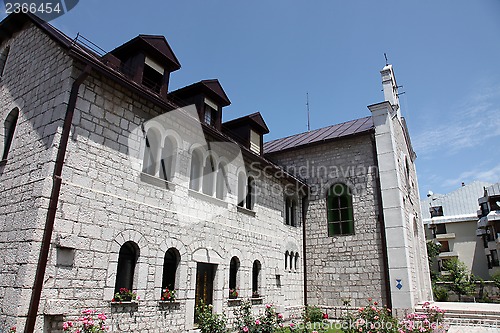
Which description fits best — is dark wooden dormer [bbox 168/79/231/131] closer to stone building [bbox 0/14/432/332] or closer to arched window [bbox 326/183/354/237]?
stone building [bbox 0/14/432/332]

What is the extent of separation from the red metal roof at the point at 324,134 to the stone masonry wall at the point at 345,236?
1.26 feet

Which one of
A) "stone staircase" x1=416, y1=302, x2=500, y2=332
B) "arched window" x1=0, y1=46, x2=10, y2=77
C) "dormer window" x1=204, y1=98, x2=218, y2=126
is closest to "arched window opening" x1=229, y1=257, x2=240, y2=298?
"dormer window" x1=204, y1=98, x2=218, y2=126

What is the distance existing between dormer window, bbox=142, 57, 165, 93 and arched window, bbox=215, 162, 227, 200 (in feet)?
10.5

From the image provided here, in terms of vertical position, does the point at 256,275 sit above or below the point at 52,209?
below

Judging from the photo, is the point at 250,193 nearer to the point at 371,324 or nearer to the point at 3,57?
the point at 371,324

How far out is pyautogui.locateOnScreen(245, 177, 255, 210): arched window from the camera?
42.1ft

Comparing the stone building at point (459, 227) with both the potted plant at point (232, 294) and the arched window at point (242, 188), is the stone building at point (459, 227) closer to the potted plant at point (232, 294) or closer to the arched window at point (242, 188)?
the arched window at point (242, 188)

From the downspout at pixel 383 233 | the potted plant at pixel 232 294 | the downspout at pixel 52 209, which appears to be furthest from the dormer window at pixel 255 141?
the downspout at pixel 52 209

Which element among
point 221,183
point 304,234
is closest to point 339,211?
point 304,234

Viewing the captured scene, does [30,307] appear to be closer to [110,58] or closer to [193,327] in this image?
[193,327]

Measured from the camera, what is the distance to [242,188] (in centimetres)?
1248

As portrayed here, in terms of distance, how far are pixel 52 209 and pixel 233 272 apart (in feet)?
20.9

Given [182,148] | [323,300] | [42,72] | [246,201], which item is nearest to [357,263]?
[323,300]

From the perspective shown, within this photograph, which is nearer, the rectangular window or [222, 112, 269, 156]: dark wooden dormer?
[222, 112, 269, 156]: dark wooden dormer
